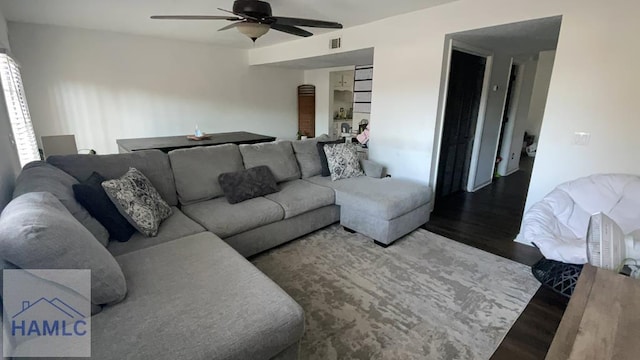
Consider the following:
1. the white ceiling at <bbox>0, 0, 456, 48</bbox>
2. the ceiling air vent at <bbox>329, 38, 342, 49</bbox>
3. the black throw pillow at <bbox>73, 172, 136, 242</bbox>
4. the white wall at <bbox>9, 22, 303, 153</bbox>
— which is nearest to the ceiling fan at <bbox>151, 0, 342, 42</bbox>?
the white ceiling at <bbox>0, 0, 456, 48</bbox>

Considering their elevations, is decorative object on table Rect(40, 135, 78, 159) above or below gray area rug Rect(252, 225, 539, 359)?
above

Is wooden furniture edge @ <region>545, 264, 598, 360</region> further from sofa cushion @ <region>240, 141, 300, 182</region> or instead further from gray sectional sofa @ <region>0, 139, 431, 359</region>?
sofa cushion @ <region>240, 141, 300, 182</region>

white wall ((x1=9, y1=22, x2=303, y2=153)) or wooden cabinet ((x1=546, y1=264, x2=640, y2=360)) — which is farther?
white wall ((x1=9, y1=22, x2=303, y2=153))

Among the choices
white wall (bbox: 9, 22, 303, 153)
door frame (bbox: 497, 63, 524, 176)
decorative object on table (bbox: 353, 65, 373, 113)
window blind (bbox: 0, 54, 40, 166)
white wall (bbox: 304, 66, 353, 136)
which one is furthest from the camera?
white wall (bbox: 304, 66, 353, 136)

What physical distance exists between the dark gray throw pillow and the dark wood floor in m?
1.88

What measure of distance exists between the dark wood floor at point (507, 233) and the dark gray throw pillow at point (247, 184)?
188 centimetres

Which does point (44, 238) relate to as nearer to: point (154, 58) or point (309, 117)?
point (154, 58)

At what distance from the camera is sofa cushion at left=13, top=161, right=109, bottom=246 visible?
1.72 metres

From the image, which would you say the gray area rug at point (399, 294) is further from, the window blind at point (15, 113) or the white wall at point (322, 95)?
the white wall at point (322, 95)

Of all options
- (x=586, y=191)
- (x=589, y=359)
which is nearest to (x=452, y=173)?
(x=586, y=191)

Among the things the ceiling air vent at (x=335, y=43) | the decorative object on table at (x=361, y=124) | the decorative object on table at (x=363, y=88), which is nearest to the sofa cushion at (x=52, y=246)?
the ceiling air vent at (x=335, y=43)

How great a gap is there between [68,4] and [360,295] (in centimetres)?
430

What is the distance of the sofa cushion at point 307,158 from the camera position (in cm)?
355

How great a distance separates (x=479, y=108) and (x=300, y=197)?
127 inches
